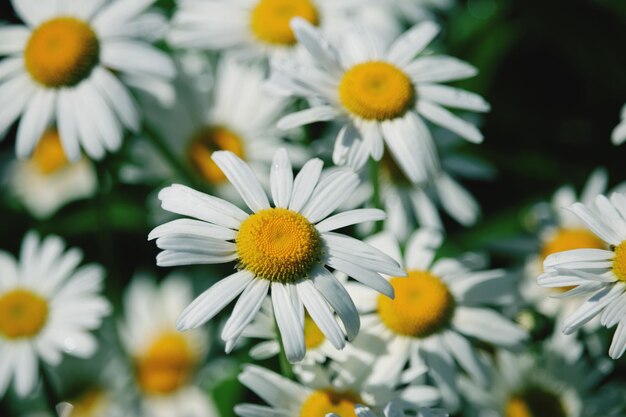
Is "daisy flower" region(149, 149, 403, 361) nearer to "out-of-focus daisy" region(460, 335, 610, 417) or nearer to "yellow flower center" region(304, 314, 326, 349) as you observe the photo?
"yellow flower center" region(304, 314, 326, 349)

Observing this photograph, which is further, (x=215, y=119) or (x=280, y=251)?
(x=215, y=119)

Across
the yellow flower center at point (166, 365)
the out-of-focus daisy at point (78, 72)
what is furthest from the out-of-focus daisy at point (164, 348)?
the out-of-focus daisy at point (78, 72)

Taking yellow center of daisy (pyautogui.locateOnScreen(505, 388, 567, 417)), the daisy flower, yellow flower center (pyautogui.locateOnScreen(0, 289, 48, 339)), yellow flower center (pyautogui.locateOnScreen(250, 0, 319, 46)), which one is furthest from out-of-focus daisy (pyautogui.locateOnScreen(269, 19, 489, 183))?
yellow flower center (pyautogui.locateOnScreen(0, 289, 48, 339))

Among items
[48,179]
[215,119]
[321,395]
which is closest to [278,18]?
[215,119]

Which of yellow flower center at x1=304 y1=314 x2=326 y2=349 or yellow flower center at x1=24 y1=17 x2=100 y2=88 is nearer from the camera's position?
yellow flower center at x1=304 y1=314 x2=326 y2=349

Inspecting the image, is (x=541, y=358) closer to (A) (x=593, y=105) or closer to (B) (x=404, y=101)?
(B) (x=404, y=101)

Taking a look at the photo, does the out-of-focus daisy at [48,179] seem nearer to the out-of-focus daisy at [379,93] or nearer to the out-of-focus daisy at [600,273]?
the out-of-focus daisy at [379,93]

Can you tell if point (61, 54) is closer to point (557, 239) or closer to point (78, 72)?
point (78, 72)
